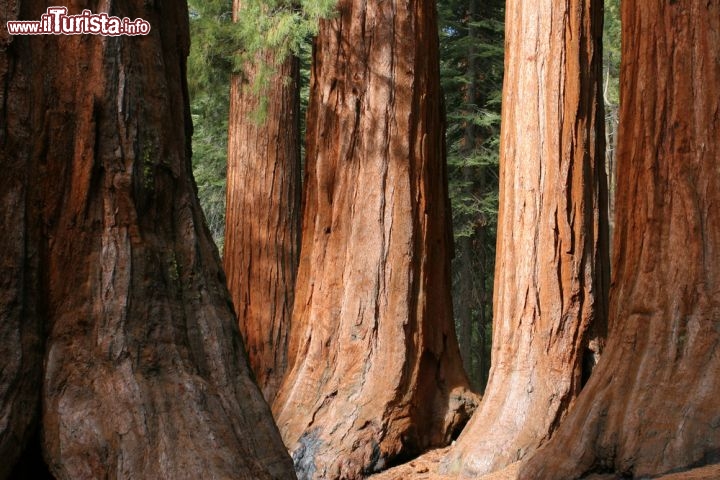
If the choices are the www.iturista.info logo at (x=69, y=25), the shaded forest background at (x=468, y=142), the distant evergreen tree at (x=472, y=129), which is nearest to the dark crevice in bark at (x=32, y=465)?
the www.iturista.info logo at (x=69, y=25)

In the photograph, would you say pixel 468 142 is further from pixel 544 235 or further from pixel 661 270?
pixel 661 270

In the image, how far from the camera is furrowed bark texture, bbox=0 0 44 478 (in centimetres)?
449

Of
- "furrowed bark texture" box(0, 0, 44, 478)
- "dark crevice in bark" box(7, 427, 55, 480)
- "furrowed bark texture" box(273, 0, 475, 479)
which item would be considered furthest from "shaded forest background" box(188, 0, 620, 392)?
"dark crevice in bark" box(7, 427, 55, 480)

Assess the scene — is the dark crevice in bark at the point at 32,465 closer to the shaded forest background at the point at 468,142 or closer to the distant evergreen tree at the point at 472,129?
the shaded forest background at the point at 468,142

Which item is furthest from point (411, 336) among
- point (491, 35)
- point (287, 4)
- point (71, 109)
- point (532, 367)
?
point (491, 35)

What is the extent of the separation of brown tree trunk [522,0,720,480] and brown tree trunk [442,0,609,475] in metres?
2.22

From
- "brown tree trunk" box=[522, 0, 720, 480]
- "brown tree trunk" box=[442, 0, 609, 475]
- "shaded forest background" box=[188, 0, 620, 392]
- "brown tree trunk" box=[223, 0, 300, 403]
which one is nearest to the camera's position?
"brown tree trunk" box=[522, 0, 720, 480]

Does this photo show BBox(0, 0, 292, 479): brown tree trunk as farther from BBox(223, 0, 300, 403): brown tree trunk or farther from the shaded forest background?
the shaded forest background

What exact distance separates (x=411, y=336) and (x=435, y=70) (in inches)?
106

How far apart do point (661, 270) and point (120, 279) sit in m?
3.25

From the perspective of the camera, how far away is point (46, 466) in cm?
458

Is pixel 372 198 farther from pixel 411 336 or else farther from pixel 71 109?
pixel 71 109

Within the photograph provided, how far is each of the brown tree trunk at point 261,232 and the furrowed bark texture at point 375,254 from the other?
3.30m

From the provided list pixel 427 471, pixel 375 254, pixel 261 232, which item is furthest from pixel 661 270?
pixel 261 232
